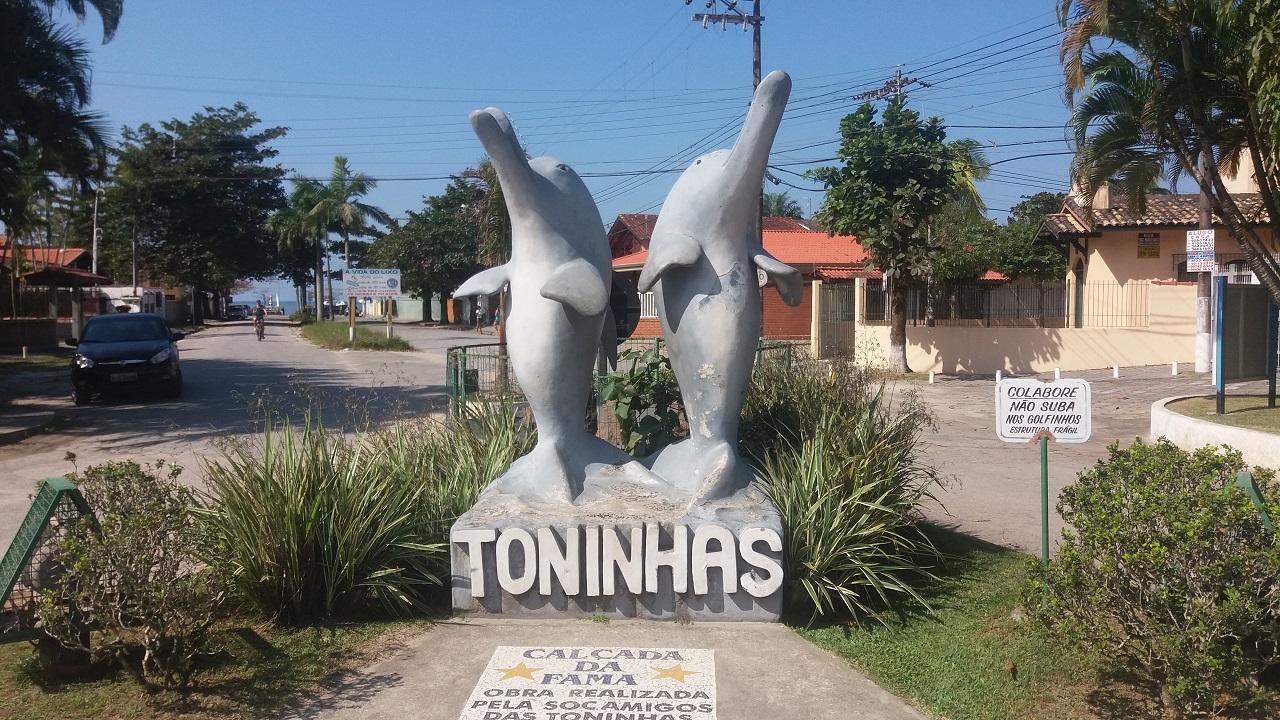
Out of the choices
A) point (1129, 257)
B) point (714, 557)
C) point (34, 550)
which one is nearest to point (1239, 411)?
point (714, 557)

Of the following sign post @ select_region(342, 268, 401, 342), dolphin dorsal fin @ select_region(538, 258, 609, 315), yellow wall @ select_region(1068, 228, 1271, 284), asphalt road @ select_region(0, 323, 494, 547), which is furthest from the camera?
sign post @ select_region(342, 268, 401, 342)

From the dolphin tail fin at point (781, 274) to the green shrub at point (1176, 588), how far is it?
2.09m

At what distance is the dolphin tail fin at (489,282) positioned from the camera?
5590 millimetres

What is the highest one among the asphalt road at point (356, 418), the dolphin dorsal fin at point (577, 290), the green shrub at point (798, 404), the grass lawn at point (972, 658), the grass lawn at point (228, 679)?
the dolphin dorsal fin at point (577, 290)

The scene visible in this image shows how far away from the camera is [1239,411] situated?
37.0ft

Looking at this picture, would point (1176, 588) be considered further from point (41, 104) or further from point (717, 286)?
point (41, 104)

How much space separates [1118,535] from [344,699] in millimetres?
3200

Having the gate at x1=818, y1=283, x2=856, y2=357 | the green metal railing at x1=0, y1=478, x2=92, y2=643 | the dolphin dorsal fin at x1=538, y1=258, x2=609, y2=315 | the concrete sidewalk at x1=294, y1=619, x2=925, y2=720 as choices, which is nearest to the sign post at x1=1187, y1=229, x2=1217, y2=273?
the gate at x1=818, y1=283, x2=856, y2=357

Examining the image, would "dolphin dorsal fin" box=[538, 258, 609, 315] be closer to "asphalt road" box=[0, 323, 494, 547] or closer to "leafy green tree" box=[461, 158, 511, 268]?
"asphalt road" box=[0, 323, 494, 547]

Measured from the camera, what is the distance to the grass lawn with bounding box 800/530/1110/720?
401 centimetres

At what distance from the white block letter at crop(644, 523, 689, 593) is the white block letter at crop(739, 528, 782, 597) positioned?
30 cm

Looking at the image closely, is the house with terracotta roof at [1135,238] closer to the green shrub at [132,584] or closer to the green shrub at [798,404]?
the green shrub at [798,404]

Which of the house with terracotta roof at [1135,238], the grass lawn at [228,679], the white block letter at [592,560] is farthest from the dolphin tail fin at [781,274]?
the house with terracotta roof at [1135,238]

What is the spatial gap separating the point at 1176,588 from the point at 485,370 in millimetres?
6983
